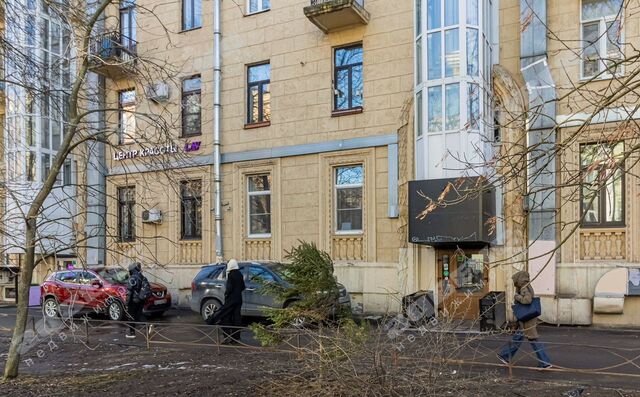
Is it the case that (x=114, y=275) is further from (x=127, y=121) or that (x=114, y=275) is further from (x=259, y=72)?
(x=259, y=72)

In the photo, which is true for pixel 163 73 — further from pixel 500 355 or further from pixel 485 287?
pixel 485 287

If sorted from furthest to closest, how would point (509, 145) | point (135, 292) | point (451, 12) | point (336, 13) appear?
point (336, 13) → point (451, 12) → point (509, 145) → point (135, 292)

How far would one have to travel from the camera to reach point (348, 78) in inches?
682

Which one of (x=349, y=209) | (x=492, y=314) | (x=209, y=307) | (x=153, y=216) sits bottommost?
(x=209, y=307)

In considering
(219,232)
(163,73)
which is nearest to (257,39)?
(219,232)

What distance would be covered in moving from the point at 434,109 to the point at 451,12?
2590 mm

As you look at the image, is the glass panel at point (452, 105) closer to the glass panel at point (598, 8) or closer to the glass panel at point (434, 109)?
the glass panel at point (434, 109)

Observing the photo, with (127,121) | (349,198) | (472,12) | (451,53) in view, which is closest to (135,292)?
(127,121)

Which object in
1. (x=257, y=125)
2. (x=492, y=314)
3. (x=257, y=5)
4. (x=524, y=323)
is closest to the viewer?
(x=524, y=323)

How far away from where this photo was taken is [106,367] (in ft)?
30.6

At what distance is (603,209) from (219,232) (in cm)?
1148

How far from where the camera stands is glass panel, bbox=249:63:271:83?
18.6 m

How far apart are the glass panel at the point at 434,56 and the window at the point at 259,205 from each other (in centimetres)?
642

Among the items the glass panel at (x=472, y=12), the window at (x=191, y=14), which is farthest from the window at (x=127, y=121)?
the glass panel at (x=472, y=12)
